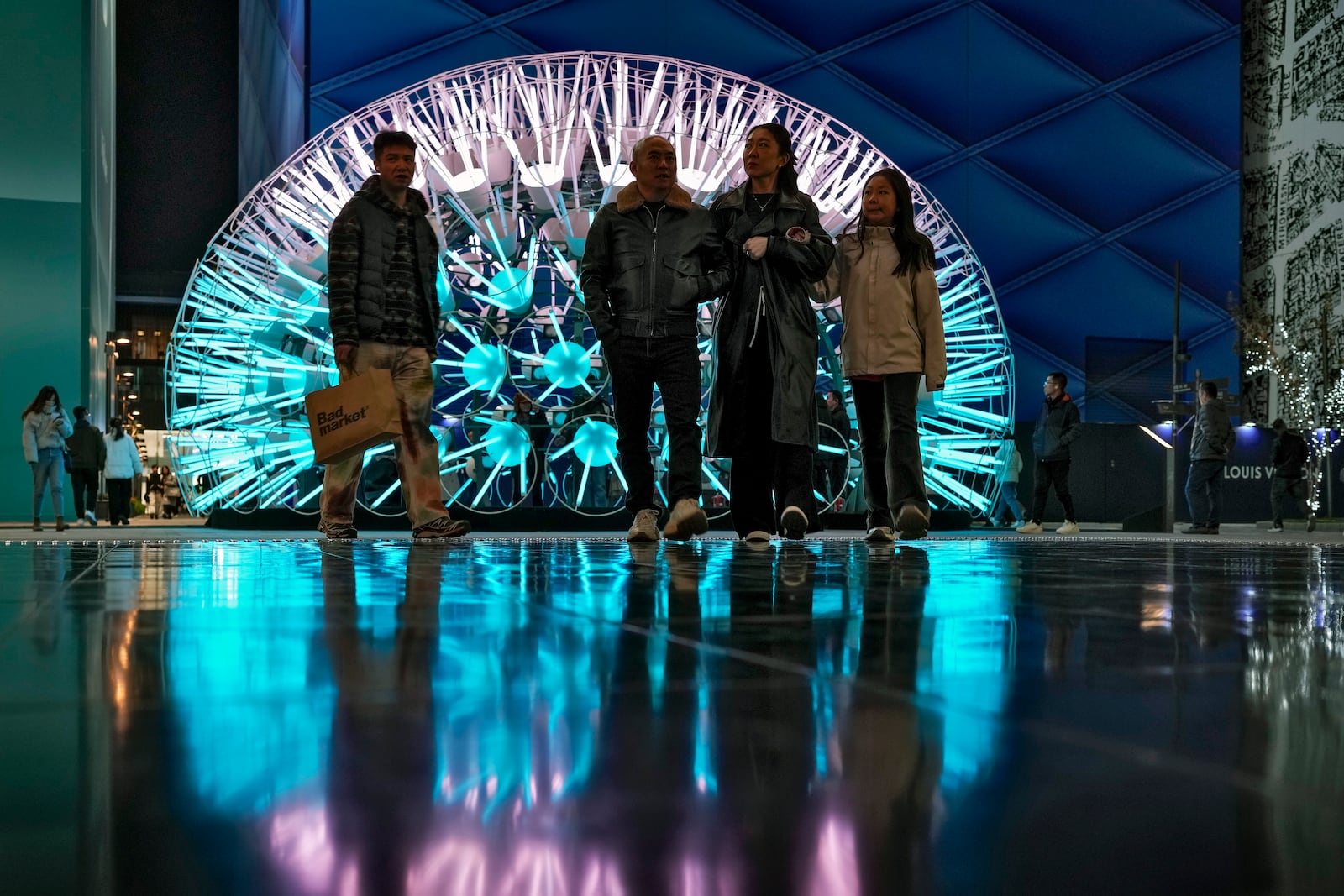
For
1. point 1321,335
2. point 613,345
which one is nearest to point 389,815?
point 613,345

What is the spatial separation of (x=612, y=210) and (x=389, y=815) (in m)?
3.65

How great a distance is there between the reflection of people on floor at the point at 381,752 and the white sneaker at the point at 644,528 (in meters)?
2.47

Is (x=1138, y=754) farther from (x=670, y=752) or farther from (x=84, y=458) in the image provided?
(x=84, y=458)

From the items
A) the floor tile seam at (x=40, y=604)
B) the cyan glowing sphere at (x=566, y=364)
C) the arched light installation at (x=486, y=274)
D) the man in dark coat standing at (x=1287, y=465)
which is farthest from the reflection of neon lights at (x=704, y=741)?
the man in dark coat standing at (x=1287, y=465)

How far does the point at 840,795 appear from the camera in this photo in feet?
1.74

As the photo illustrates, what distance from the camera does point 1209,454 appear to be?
9.70 m

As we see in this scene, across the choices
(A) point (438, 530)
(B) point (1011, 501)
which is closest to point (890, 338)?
(A) point (438, 530)

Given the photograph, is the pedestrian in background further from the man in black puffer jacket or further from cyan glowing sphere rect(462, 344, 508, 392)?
the man in black puffer jacket

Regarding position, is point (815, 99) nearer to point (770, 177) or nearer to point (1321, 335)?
point (1321, 335)

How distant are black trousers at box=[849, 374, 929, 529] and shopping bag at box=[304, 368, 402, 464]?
1.59m

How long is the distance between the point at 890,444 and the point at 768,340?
1.70 feet

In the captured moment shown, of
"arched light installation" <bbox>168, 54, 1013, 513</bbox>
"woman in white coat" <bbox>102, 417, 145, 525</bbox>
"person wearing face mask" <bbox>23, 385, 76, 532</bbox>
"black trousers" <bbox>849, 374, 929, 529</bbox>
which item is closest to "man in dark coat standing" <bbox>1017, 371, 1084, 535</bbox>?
"arched light installation" <bbox>168, 54, 1013, 513</bbox>

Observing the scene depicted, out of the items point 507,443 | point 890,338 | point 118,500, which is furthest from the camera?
point 118,500

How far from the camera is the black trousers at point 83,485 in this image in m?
10.3
